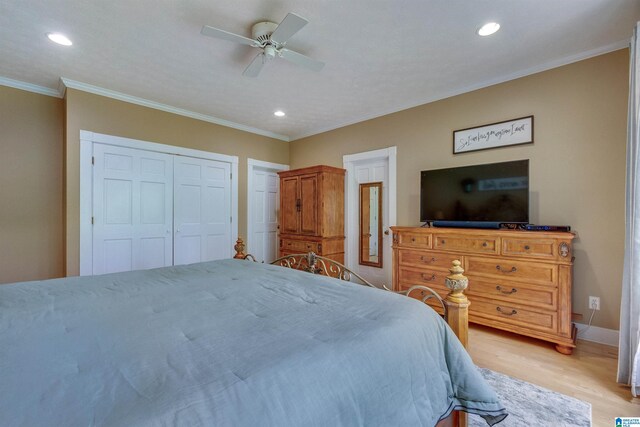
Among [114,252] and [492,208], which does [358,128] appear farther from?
[114,252]

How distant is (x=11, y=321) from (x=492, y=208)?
348 centimetres

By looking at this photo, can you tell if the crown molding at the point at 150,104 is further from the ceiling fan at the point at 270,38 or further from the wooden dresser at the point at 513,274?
the wooden dresser at the point at 513,274

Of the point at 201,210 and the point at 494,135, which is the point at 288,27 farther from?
the point at 201,210

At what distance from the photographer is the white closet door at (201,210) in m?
4.09

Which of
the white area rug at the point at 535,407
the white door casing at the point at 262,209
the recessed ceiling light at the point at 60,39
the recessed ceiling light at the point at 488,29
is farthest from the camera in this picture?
the white door casing at the point at 262,209

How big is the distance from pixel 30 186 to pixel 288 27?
3488 millimetres

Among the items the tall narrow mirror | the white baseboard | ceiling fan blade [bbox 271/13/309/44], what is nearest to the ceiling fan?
ceiling fan blade [bbox 271/13/309/44]

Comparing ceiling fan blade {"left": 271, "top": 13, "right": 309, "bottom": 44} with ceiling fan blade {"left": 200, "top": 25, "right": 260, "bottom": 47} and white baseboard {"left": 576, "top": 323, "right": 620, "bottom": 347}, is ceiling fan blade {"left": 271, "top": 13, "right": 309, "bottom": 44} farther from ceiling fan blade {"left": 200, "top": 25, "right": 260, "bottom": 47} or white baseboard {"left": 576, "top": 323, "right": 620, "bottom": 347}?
white baseboard {"left": 576, "top": 323, "right": 620, "bottom": 347}

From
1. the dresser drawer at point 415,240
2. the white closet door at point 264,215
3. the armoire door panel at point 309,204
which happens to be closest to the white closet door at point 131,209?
the white closet door at point 264,215

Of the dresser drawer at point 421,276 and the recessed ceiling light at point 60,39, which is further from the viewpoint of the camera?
the dresser drawer at point 421,276

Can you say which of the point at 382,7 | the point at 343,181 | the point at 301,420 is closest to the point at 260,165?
the point at 343,181

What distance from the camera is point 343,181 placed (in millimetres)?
4586

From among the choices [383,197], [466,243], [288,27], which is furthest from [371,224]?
[288,27]

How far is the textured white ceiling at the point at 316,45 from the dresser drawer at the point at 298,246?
2053 millimetres
